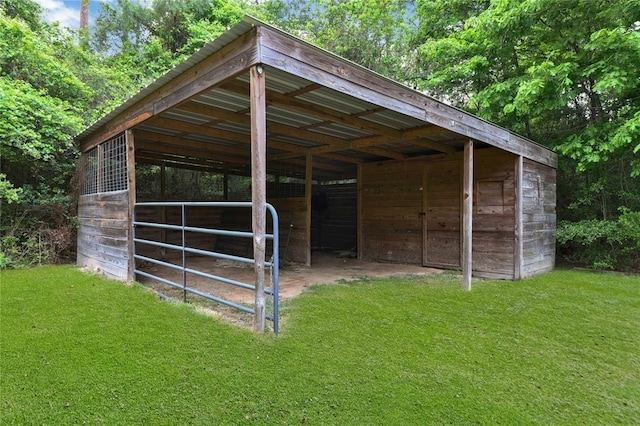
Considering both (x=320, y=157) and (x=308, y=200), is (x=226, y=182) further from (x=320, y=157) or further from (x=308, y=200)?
(x=308, y=200)

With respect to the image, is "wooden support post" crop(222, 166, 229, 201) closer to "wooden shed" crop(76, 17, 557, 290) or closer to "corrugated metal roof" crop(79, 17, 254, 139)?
"wooden shed" crop(76, 17, 557, 290)

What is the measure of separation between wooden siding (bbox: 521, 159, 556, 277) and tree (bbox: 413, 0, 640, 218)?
0.74 m

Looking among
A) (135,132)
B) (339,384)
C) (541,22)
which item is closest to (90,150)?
(135,132)

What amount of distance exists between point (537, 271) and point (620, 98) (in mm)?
3480

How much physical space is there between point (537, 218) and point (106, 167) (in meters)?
6.60

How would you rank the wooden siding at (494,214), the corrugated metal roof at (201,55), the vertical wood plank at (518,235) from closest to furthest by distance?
the corrugated metal roof at (201,55), the vertical wood plank at (518,235), the wooden siding at (494,214)

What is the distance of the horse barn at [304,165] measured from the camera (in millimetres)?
2764

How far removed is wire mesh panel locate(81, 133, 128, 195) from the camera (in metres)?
4.54

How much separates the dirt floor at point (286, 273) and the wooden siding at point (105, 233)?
44 cm

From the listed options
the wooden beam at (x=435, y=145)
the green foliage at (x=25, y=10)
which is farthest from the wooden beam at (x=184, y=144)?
the green foliage at (x=25, y=10)

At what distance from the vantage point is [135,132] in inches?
196

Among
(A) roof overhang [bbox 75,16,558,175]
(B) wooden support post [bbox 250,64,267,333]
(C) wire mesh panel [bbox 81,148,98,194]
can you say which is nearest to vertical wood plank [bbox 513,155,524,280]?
(A) roof overhang [bbox 75,16,558,175]

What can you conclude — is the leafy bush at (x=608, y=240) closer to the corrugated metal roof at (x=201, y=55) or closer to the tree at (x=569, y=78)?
the tree at (x=569, y=78)

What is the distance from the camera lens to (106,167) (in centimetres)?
498
